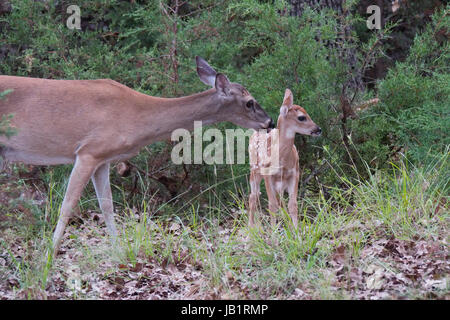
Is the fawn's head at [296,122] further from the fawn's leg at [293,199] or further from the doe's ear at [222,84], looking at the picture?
the doe's ear at [222,84]

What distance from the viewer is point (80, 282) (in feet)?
19.3

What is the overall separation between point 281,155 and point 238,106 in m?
0.77

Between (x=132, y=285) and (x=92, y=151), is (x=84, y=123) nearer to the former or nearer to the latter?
(x=92, y=151)

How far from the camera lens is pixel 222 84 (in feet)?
24.0

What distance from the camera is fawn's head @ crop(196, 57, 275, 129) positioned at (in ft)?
24.1

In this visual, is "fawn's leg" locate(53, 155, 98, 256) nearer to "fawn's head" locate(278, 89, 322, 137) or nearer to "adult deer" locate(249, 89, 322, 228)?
"adult deer" locate(249, 89, 322, 228)

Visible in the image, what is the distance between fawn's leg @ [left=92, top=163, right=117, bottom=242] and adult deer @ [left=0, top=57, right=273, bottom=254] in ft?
0.03

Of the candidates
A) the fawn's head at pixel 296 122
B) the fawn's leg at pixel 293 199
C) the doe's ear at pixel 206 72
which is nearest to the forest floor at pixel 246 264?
the fawn's leg at pixel 293 199

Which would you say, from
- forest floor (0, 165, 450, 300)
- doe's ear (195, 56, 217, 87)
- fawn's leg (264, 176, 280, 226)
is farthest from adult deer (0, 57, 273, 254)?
fawn's leg (264, 176, 280, 226)

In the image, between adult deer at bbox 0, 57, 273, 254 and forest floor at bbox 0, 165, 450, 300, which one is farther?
adult deer at bbox 0, 57, 273, 254

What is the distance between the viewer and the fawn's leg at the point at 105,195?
288 inches

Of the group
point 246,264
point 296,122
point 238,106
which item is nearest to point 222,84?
point 238,106

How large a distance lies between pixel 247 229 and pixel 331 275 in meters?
1.31

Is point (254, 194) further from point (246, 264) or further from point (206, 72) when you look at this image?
point (246, 264)
